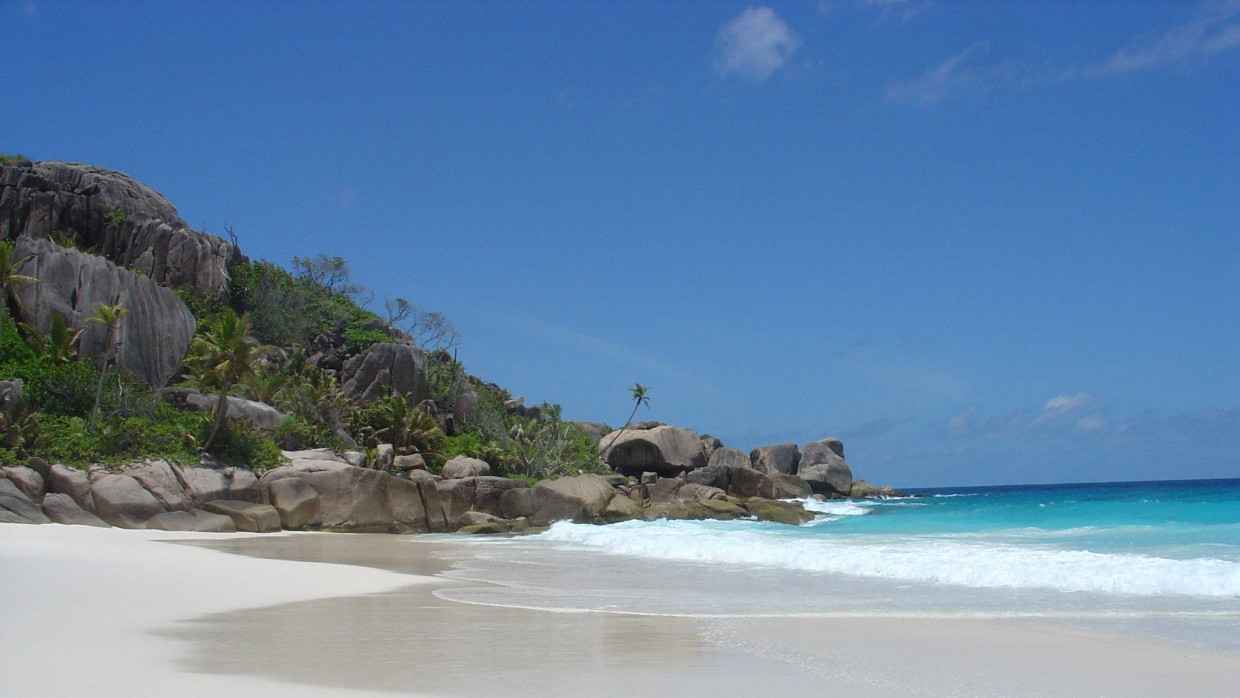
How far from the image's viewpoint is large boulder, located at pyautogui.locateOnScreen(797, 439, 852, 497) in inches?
2655

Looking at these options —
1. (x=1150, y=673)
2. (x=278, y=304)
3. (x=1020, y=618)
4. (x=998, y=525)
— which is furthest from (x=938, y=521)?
(x=278, y=304)

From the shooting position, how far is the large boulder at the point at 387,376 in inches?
1822

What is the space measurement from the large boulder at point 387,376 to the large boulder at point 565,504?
48.1 ft

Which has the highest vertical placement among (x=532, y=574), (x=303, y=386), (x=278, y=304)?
(x=278, y=304)

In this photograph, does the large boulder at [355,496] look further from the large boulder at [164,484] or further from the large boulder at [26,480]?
the large boulder at [26,480]

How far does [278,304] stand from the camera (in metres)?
50.4

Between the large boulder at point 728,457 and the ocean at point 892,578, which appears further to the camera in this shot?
the large boulder at point 728,457

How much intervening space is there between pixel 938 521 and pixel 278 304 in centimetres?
3552

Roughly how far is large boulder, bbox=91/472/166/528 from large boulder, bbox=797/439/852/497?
48.5 metres

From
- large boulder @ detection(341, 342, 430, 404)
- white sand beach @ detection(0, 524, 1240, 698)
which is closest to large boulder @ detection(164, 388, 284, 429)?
large boulder @ detection(341, 342, 430, 404)

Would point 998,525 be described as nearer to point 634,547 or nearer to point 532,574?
point 634,547

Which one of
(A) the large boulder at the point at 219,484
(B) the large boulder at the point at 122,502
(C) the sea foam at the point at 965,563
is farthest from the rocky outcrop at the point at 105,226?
(C) the sea foam at the point at 965,563

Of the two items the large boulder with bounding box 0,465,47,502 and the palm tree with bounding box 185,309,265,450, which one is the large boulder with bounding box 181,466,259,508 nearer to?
the palm tree with bounding box 185,309,265,450

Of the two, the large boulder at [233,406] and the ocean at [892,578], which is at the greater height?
the large boulder at [233,406]
